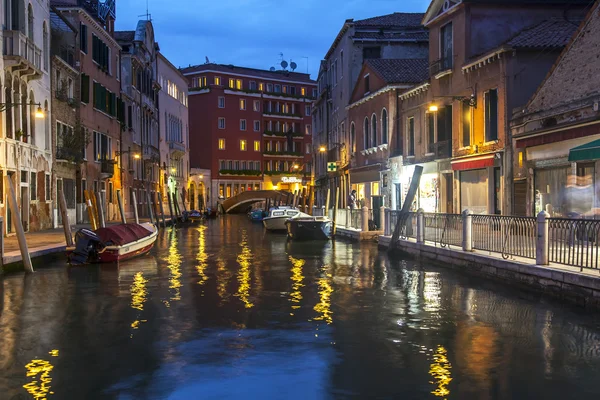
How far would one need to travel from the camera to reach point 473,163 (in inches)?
1092

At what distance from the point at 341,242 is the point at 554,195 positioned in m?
9.79

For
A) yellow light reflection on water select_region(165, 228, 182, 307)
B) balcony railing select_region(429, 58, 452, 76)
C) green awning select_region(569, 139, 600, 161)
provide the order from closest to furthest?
yellow light reflection on water select_region(165, 228, 182, 307)
green awning select_region(569, 139, 600, 161)
balcony railing select_region(429, 58, 452, 76)

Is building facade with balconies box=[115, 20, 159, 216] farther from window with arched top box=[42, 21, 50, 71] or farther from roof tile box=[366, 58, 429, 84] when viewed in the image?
roof tile box=[366, 58, 429, 84]

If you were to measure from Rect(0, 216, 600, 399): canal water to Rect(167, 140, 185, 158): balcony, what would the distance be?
50.5 meters

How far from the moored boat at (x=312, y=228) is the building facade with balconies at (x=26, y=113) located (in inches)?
397

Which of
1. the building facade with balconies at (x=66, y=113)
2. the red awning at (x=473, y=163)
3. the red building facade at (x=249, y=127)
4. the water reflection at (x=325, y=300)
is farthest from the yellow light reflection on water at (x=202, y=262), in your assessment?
the red building facade at (x=249, y=127)

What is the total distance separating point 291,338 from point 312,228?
69.9ft

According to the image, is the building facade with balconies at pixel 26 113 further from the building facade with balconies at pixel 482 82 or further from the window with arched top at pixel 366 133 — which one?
the window with arched top at pixel 366 133

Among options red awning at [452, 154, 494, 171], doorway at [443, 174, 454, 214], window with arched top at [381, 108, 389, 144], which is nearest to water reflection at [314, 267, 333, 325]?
red awning at [452, 154, 494, 171]

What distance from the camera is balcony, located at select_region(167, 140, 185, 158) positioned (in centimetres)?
6706

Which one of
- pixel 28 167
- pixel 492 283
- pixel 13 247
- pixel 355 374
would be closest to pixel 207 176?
pixel 28 167

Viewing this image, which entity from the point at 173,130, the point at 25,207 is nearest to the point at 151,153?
the point at 173,130

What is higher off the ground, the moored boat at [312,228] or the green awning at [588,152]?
the green awning at [588,152]

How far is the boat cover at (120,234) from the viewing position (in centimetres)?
2088
